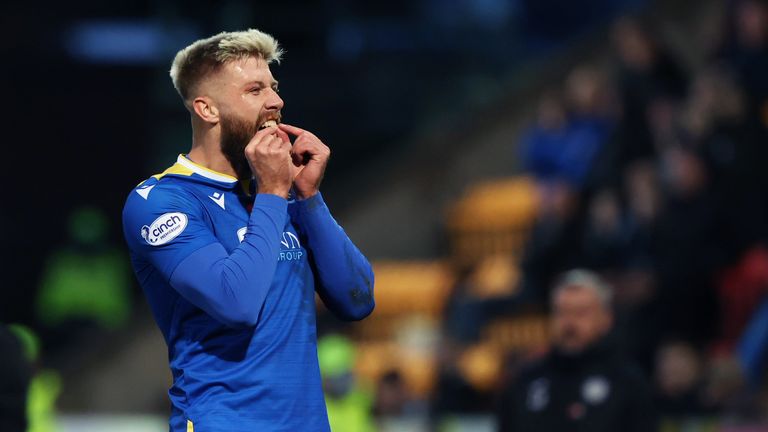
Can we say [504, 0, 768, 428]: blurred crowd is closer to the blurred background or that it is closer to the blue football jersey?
the blurred background

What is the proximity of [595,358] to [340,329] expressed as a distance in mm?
8105

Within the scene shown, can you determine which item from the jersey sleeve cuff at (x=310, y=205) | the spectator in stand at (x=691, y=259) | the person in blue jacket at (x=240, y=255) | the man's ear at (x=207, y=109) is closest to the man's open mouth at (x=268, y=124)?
the person in blue jacket at (x=240, y=255)

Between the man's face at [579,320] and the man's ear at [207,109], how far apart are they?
2.93 metres

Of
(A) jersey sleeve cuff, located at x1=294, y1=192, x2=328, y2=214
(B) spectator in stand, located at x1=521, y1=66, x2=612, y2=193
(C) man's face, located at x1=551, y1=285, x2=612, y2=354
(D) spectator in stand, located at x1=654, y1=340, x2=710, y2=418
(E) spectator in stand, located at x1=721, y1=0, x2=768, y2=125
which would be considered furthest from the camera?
(B) spectator in stand, located at x1=521, y1=66, x2=612, y2=193

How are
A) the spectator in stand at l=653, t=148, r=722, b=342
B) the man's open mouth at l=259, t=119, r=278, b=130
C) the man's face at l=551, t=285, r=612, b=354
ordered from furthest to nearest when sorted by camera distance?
the spectator in stand at l=653, t=148, r=722, b=342 < the man's face at l=551, t=285, r=612, b=354 < the man's open mouth at l=259, t=119, r=278, b=130

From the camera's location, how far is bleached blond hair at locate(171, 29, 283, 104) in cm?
377

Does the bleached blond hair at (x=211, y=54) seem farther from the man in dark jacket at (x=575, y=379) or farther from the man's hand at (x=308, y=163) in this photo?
the man in dark jacket at (x=575, y=379)

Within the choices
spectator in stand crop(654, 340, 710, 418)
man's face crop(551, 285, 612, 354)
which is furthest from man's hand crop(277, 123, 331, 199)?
spectator in stand crop(654, 340, 710, 418)

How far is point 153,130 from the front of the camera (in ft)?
56.6

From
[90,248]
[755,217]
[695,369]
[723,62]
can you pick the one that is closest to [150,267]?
[695,369]

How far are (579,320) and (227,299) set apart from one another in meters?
3.14

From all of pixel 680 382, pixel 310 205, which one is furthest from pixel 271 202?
pixel 680 382

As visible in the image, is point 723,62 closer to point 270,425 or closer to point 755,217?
point 755,217

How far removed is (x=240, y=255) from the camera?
11.6 ft
